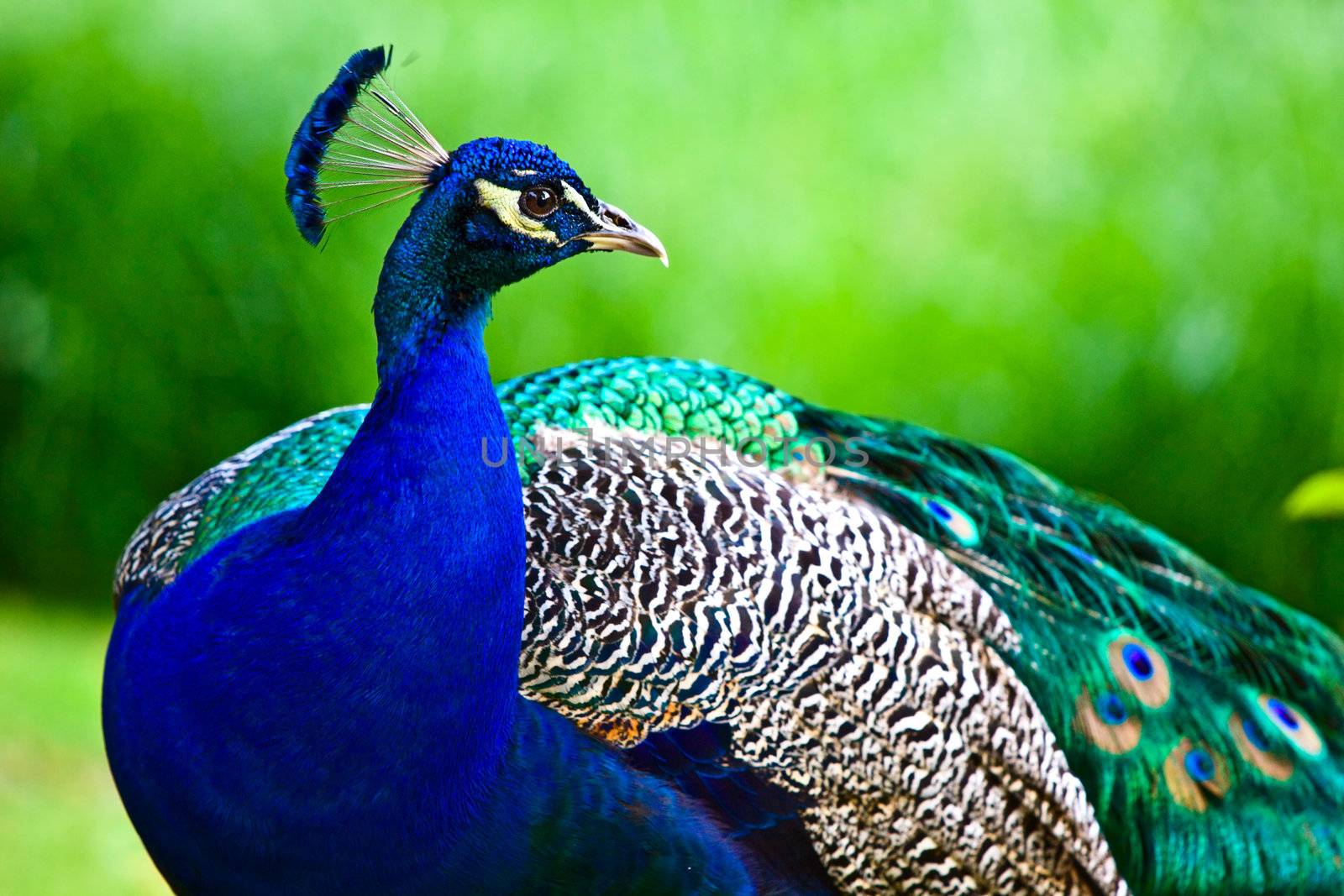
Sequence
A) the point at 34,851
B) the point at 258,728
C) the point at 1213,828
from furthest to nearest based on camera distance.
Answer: the point at 34,851 → the point at 1213,828 → the point at 258,728

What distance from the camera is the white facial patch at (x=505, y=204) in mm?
1754

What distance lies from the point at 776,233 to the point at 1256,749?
229 centimetres

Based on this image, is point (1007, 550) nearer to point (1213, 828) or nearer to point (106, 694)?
point (1213, 828)

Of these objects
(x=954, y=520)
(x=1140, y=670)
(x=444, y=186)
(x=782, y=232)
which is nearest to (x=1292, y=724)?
(x=1140, y=670)

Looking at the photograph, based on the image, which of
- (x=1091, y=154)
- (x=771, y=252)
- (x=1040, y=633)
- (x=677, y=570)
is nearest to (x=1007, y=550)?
(x=1040, y=633)

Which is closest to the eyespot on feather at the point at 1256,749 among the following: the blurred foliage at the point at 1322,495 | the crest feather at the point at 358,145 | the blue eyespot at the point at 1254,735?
the blue eyespot at the point at 1254,735

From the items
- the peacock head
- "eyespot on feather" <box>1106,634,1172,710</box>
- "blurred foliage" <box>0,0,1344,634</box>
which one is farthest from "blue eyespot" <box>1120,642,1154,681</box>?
"blurred foliage" <box>0,0,1344,634</box>

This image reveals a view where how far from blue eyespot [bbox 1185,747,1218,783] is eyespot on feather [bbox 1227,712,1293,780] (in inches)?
2.9

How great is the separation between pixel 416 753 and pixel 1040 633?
104cm

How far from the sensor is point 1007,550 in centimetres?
234

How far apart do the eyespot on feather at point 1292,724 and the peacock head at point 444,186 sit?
4.99 ft

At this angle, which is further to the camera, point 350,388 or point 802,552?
point 350,388

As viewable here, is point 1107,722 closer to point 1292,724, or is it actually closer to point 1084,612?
point 1084,612

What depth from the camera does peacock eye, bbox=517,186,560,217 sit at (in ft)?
5.81
